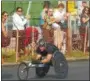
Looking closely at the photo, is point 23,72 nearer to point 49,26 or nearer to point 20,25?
point 20,25

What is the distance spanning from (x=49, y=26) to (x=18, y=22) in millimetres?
1346

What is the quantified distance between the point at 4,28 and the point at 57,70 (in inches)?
197

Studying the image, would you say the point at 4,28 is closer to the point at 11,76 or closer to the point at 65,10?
the point at 65,10

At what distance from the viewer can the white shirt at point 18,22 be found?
52.9 ft

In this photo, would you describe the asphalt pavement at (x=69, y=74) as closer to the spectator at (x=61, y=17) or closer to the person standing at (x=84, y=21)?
the spectator at (x=61, y=17)

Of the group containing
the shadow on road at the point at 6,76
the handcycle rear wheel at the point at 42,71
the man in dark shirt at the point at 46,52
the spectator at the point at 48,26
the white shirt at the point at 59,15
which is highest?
the white shirt at the point at 59,15

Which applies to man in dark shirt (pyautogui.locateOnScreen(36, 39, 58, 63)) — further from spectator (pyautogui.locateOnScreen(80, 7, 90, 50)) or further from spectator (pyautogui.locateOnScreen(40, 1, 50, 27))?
spectator (pyautogui.locateOnScreen(80, 7, 90, 50))

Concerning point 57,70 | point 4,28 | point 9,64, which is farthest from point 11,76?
point 4,28

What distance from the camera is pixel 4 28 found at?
627 inches

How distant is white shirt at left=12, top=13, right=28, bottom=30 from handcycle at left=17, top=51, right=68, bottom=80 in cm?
476

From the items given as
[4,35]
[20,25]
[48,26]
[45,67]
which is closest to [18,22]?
[20,25]

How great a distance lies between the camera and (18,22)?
53.2 ft

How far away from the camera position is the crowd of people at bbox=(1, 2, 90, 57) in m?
16.1

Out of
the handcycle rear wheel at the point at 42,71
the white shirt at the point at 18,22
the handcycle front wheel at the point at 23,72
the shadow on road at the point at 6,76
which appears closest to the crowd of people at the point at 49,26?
the white shirt at the point at 18,22
